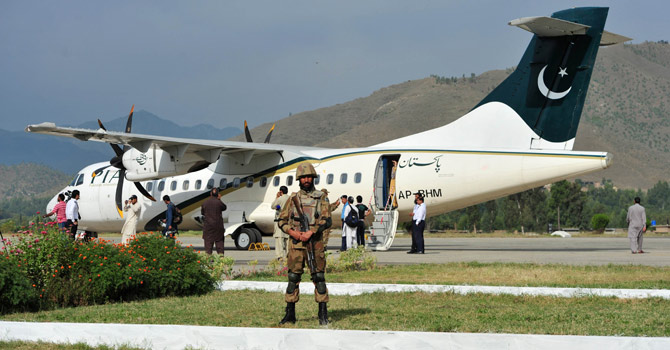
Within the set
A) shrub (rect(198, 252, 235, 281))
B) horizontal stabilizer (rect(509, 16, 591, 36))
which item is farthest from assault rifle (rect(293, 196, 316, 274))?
horizontal stabilizer (rect(509, 16, 591, 36))

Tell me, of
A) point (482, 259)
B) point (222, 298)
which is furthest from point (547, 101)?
point (222, 298)

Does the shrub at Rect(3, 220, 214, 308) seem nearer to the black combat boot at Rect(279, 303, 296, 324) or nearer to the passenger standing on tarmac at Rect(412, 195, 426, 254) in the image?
the black combat boot at Rect(279, 303, 296, 324)

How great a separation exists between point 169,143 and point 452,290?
15282 mm

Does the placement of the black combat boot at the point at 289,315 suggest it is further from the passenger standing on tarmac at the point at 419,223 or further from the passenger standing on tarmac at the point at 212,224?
the passenger standing on tarmac at the point at 419,223

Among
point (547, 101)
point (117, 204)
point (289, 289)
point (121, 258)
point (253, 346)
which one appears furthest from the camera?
point (117, 204)

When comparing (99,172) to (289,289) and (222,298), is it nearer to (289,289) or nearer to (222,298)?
(222,298)

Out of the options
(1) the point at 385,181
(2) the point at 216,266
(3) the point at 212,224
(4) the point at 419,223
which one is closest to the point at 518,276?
(2) the point at 216,266

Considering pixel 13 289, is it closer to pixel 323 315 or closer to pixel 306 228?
pixel 306 228

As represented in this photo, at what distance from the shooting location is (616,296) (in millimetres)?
11367

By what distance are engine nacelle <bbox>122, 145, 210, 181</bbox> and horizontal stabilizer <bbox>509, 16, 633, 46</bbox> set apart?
12245mm

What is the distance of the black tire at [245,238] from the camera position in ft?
87.0

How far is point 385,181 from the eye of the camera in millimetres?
24547

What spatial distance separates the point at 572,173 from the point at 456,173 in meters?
3.57

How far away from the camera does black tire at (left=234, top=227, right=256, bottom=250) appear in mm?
26516
